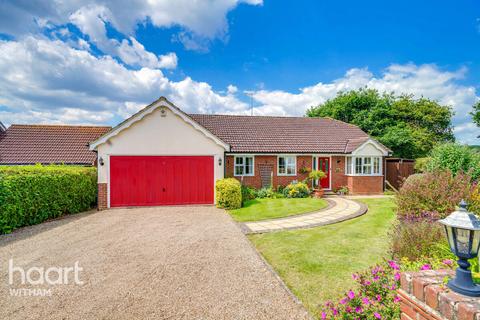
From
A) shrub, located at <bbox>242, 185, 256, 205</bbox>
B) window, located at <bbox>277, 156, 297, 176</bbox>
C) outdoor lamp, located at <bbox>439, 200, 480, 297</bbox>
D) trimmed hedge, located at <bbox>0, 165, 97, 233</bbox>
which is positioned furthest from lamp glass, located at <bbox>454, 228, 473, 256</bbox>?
window, located at <bbox>277, 156, 297, 176</bbox>

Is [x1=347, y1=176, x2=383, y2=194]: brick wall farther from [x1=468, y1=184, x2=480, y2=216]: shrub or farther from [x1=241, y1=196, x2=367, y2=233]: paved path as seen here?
[x1=468, y1=184, x2=480, y2=216]: shrub

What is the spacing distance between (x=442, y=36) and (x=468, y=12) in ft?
12.8

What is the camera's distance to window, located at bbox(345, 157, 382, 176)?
16.6 meters

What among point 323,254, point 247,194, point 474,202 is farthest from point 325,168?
point 323,254

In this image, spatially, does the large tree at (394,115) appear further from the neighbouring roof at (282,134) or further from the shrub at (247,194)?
the shrub at (247,194)

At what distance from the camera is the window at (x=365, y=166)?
16594 mm

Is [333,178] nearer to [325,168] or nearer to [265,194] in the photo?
[325,168]

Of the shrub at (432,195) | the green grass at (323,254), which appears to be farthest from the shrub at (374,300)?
the shrub at (432,195)

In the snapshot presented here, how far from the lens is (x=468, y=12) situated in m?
11.0

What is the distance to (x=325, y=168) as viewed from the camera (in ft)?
56.0

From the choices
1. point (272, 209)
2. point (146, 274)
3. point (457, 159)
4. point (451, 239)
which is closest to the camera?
point (451, 239)

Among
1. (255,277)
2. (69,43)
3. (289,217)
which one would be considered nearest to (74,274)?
(255,277)

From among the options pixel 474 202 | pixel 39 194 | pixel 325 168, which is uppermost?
pixel 325 168

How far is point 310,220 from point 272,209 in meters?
2.33
